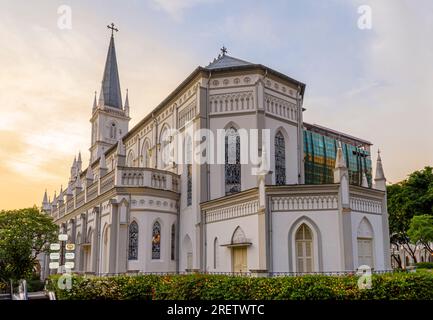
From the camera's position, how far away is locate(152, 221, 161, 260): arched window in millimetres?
28750

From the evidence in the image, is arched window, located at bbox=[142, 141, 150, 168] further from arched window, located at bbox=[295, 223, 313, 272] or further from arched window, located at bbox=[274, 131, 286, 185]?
arched window, located at bbox=[295, 223, 313, 272]

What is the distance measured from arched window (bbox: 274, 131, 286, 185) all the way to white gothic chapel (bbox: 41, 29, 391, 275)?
0.24ft

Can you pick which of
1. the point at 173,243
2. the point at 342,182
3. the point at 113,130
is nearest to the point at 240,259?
the point at 173,243

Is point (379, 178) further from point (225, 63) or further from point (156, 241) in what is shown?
point (156, 241)

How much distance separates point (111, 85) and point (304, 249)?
54.3 m

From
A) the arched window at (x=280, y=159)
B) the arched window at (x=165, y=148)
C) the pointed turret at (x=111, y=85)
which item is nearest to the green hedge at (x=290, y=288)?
the arched window at (x=280, y=159)

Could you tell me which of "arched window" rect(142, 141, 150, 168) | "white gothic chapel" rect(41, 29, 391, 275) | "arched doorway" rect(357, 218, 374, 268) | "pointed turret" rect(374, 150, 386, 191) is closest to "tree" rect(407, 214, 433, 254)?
"white gothic chapel" rect(41, 29, 391, 275)

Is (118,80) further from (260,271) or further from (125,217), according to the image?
(260,271)

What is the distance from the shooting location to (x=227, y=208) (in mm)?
26484

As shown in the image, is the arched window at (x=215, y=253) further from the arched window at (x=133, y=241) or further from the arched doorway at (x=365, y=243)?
the arched doorway at (x=365, y=243)

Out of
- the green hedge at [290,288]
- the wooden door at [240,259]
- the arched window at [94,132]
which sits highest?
the arched window at [94,132]

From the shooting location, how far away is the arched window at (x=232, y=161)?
29094 mm

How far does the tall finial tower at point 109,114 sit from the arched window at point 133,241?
39.6 meters
